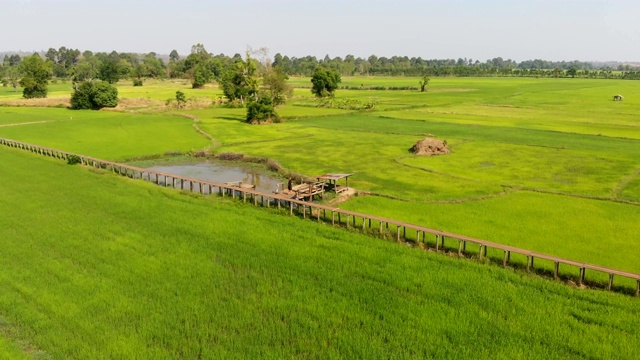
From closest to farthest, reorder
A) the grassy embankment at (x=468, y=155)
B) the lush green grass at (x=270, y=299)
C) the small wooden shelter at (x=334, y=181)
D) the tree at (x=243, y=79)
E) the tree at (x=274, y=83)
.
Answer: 1. the lush green grass at (x=270, y=299)
2. the grassy embankment at (x=468, y=155)
3. the small wooden shelter at (x=334, y=181)
4. the tree at (x=243, y=79)
5. the tree at (x=274, y=83)

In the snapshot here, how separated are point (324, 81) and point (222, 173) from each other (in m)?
59.1

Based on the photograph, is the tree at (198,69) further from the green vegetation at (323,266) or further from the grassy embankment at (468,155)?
the green vegetation at (323,266)

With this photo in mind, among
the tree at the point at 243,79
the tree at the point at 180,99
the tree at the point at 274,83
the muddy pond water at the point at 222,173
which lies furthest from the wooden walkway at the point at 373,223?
the tree at the point at 274,83

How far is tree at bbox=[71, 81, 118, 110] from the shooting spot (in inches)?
2895

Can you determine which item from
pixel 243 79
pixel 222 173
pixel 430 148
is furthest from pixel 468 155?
pixel 243 79

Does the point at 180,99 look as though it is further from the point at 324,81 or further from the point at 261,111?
the point at 324,81

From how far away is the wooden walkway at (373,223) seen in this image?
1681 centimetres

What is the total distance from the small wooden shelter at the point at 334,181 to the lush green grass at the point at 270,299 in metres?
6.03

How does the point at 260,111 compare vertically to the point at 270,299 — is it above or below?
above

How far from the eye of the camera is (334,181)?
2880cm

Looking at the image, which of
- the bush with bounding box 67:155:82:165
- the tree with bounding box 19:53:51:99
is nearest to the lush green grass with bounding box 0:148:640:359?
the bush with bounding box 67:155:82:165

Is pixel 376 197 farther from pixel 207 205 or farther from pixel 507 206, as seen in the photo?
pixel 207 205

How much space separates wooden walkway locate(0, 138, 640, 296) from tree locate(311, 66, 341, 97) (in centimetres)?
6068

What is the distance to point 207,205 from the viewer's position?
25.8 m
